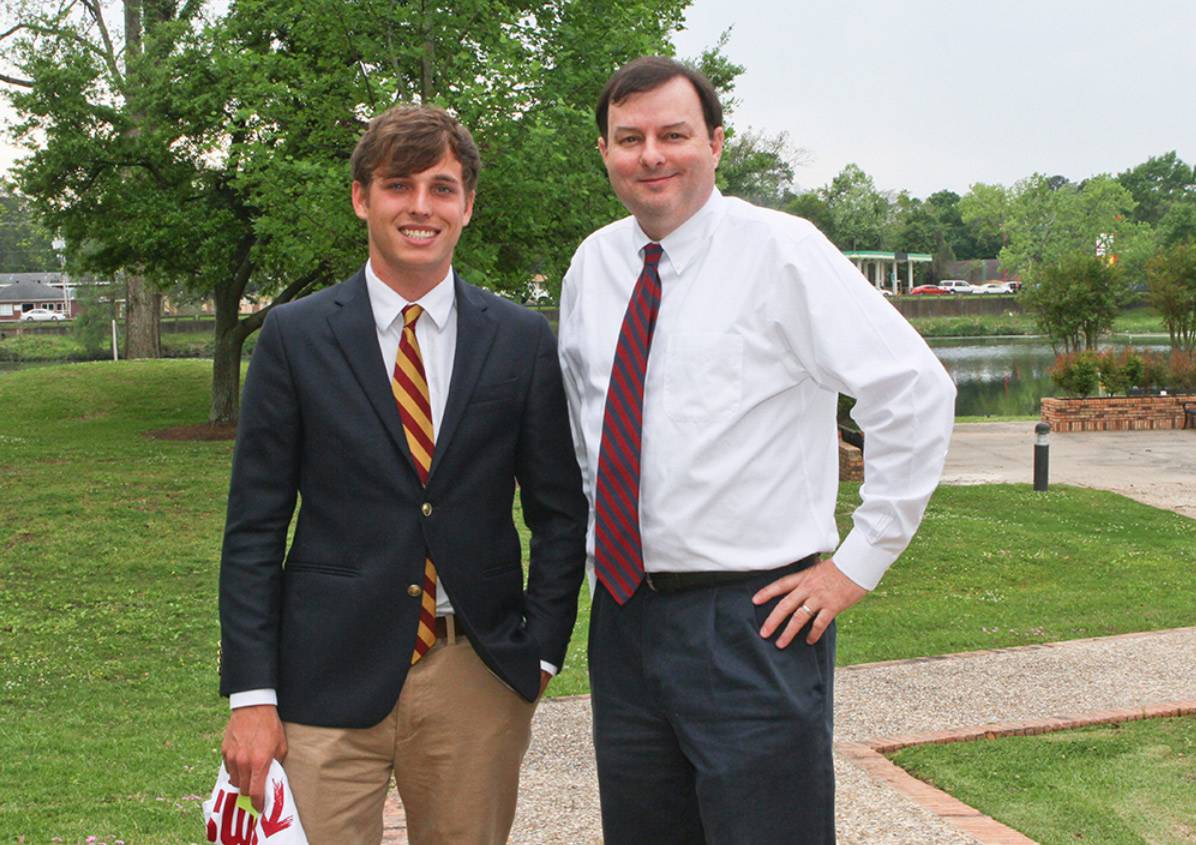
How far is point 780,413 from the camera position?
112 inches

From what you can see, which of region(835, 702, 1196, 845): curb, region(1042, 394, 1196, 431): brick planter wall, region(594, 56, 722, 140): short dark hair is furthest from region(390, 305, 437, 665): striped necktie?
region(1042, 394, 1196, 431): brick planter wall

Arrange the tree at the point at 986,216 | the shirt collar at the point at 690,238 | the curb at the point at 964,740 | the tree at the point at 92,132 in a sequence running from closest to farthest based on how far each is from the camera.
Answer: the shirt collar at the point at 690,238, the curb at the point at 964,740, the tree at the point at 92,132, the tree at the point at 986,216

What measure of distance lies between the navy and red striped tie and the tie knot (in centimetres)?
45

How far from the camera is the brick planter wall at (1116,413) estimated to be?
80.2 ft

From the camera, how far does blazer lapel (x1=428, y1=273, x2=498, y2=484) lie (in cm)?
287

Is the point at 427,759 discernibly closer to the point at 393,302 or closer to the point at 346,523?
the point at 346,523

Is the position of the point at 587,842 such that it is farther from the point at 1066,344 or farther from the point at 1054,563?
the point at 1066,344

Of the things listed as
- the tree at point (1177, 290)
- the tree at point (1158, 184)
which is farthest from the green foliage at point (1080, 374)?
the tree at point (1158, 184)

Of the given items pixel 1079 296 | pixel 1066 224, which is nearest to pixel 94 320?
pixel 1079 296

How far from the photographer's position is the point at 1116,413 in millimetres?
24734

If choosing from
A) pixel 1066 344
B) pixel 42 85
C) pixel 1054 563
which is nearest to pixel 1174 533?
pixel 1054 563

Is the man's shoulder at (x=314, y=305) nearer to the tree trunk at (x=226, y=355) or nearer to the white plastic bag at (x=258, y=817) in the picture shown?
the white plastic bag at (x=258, y=817)

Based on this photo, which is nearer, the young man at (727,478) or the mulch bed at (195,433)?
the young man at (727,478)

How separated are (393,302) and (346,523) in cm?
50
